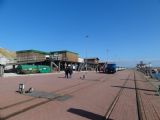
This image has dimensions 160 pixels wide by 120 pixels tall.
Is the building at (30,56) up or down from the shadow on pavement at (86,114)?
up

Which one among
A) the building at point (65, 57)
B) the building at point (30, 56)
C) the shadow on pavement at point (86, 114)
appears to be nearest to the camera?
the shadow on pavement at point (86, 114)

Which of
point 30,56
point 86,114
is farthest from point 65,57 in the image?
point 86,114

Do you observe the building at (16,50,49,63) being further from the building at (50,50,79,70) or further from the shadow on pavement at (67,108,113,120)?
the shadow on pavement at (67,108,113,120)

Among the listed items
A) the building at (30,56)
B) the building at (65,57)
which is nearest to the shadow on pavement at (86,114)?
the building at (30,56)

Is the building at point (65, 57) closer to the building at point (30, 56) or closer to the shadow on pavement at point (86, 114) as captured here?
the building at point (30, 56)

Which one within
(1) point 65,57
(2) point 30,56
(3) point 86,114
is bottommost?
(3) point 86,114

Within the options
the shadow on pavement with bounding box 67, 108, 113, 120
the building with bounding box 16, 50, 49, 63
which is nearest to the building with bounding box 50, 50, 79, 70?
the building with bounding box 16, 50, 49, 63

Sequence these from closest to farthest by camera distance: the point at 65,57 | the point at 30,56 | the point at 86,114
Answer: the point at 86,114, the point at 30,56, the point at 65,57

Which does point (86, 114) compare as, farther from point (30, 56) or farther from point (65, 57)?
point (65, 57)

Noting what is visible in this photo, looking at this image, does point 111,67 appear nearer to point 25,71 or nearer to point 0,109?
point 25,71

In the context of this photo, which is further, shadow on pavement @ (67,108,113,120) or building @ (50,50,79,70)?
building @ (50,50,79,70)

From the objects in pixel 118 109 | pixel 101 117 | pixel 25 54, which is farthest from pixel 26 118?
pixel 25 54

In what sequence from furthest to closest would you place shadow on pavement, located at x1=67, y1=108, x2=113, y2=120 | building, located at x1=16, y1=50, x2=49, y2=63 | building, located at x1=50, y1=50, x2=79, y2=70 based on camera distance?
1. building, located at x1=50, y1=50, x2=79, y2=70
2. building, located at x1=16, y1=50, x2=49, y2=63
3. shadow on pavement, located at x1=67, y1=108, x2=113, y2=120

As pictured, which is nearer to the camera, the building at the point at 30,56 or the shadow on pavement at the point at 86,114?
the shadow on pavement at the point at 86,114
